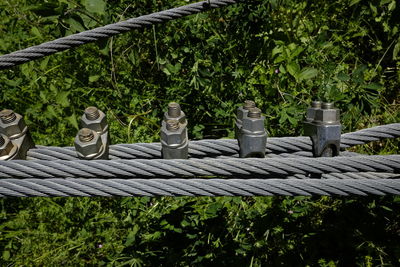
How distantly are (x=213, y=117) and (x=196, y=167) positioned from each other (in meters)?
1.67

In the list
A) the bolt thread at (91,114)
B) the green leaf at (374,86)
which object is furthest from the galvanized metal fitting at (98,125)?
the green leaf at (374,86)

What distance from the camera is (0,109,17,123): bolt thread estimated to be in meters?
1.05

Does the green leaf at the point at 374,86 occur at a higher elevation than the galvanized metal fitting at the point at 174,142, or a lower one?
lower

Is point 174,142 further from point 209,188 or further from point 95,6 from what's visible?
point 95,6

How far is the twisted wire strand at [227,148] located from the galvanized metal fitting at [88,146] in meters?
0.08

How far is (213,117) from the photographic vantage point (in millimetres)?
→ 2553

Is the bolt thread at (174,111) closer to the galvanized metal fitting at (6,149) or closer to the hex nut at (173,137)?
the hex nut at (173,137)

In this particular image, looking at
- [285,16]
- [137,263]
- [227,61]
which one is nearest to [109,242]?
[137,263]

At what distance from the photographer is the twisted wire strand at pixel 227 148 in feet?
3.29

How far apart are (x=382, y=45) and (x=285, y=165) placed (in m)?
2.64

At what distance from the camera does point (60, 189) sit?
0.87 meters

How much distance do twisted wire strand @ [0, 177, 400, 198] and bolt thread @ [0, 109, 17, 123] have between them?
0.25 meters

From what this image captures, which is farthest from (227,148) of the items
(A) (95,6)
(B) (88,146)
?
(A) (95,6)

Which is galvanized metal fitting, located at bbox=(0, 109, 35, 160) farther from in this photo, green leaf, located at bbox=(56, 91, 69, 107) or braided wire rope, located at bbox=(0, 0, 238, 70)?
green leaf, located at bbox=(56, 91, 69, 107)
